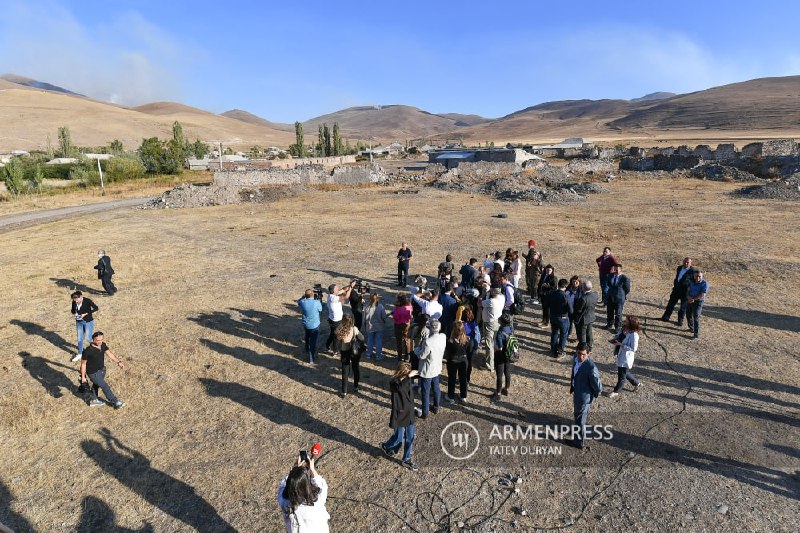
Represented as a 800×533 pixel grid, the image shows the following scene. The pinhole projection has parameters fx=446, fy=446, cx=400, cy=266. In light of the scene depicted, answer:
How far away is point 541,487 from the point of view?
630 cm

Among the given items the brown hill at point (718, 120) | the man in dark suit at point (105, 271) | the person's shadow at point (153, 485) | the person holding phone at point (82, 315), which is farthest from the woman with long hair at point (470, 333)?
the brown hill at point (718, 120)

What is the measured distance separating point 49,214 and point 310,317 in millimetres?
34296

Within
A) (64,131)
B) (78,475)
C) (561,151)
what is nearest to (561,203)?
(78,475)

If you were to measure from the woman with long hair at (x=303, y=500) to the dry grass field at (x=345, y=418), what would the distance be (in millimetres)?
1518

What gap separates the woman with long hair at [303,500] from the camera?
4355 millimetres

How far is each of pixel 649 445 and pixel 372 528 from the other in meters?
4.52

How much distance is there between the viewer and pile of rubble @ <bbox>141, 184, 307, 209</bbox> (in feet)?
115

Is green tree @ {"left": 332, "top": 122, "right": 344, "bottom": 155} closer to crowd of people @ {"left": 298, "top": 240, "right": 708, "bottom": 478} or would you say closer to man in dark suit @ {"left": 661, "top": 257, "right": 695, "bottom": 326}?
crowd of people @ {"left": 298, "top": 240, "right": 708, "bottom": 478}

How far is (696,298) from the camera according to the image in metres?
10.4

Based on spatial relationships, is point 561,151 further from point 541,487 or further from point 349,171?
point 541,487

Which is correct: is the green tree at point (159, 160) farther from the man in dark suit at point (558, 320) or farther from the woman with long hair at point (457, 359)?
the woman with long hair at point (457, 359)

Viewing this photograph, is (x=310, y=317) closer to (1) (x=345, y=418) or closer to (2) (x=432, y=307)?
(1) (x=345, y=418)

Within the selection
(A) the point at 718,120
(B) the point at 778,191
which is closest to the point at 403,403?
(B) the point at 778,191

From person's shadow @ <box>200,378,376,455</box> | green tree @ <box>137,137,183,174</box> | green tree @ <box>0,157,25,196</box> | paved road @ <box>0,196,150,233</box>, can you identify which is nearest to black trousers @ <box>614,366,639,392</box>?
person's shadow @ <box>200,378,376,455</box>
